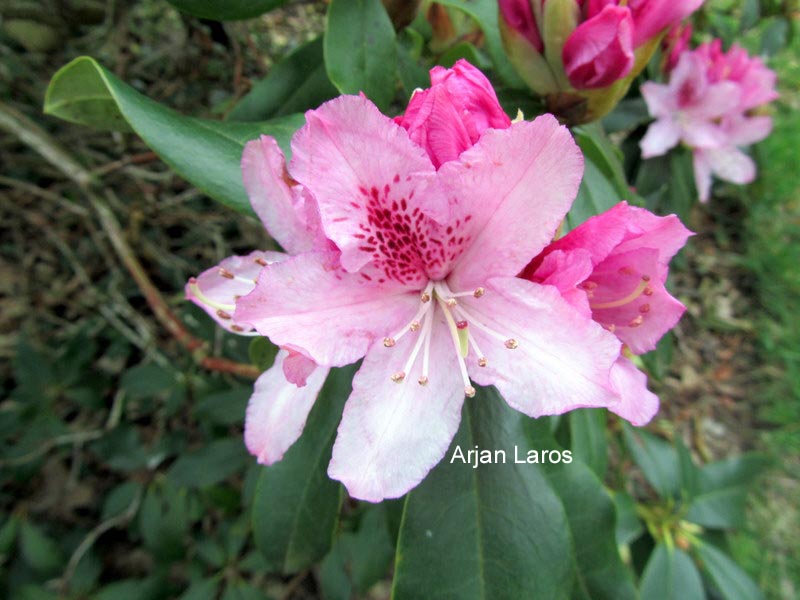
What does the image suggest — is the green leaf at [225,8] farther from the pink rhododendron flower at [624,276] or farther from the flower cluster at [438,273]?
the pink rhododendron flower at [624,276]

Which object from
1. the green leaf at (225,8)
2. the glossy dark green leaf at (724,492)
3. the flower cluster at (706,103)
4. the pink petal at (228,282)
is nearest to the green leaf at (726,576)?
the glossy dark green leaf at (724,492)

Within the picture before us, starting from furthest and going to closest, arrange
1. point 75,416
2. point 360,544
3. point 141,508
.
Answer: point 75,416, point 141,508, point 360,544

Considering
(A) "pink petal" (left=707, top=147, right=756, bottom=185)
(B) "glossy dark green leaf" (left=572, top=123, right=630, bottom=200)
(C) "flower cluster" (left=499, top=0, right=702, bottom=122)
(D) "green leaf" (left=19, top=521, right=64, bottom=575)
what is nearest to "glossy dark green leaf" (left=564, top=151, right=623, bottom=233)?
(B) "glossy dark green leaf" (left=572, top=123, right=630, bottom=200)

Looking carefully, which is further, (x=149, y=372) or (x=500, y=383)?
(x=149, y=372)

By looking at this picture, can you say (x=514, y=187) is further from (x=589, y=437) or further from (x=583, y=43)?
(x=589, y=437)

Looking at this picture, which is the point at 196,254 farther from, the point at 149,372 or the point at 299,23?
the point at 299,23

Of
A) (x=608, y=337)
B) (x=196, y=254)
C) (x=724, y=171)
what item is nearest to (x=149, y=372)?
(x=196, y=254)
